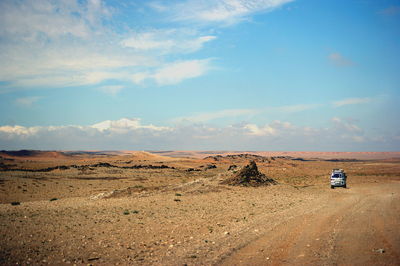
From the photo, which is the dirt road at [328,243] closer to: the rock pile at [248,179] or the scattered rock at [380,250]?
the scattered rock at [380,250]

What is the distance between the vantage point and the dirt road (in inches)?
389

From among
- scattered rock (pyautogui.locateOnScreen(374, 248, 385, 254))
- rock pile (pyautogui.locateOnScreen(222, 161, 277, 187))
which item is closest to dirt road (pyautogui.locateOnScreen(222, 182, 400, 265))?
scattered rock (pyautogui.locateOnScreen(374, 248, 385, 254))

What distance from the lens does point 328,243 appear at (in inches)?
466

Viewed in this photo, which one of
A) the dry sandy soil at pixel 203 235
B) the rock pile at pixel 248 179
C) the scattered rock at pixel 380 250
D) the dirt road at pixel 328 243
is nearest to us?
the dirt road at pixel 328 243

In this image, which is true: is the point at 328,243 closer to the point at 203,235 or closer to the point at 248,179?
the point at 203,235

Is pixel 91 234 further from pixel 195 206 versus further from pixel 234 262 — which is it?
pixel 195 206

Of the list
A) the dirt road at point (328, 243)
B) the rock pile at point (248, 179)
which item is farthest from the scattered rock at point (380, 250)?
the rock pile at point (248, 179)

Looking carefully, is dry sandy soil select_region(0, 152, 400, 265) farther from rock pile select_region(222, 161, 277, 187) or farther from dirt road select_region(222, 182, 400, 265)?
rock pile select_region(222, 161, 277, 187)

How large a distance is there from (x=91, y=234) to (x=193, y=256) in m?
5.54

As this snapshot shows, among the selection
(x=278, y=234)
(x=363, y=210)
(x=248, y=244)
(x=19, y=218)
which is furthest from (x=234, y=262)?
(x=363, y=210)

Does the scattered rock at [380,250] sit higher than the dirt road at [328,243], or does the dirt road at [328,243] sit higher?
the scattered rock at [380,250]

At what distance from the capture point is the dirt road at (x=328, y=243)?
9.89 m

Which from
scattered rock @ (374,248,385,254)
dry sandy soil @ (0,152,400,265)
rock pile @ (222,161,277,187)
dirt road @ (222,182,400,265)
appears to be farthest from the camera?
rock pile @ (222,161,277,187)

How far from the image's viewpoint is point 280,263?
9.63 meters
